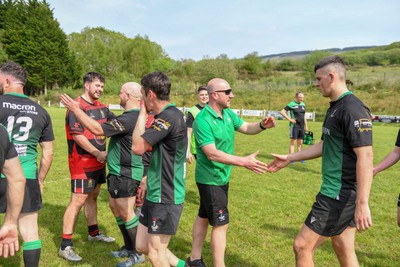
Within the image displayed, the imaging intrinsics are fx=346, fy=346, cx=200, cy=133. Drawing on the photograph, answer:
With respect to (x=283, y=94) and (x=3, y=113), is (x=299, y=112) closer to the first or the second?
(x=3, y=113)

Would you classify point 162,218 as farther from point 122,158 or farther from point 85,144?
point 85,144

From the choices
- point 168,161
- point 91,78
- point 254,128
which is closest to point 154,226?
point 168,161

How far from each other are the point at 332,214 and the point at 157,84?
2.14 m

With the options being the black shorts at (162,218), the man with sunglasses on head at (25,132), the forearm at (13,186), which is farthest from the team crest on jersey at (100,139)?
the forearm at (13,186)

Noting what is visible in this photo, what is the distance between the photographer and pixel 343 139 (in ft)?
11.0

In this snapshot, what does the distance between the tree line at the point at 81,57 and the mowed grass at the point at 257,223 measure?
5940 cm

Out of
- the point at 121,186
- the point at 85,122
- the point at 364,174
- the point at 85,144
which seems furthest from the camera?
the point at 85,144

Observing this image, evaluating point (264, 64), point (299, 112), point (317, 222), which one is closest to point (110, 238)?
point (317, 222)

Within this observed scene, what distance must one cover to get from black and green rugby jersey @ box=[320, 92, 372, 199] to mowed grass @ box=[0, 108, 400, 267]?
210 cm

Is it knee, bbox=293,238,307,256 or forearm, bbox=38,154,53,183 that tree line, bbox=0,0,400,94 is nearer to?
forearm, bbox=38,154,53,183

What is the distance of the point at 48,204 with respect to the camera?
7.35 metres

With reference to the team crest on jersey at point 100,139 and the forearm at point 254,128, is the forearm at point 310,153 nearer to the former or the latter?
the forearm at point 254,128

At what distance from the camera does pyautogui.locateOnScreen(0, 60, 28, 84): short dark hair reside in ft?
12.7

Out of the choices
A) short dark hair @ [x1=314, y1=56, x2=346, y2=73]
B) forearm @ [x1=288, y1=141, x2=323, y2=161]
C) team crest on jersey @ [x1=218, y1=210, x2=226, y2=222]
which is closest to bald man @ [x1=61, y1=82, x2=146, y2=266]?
team crest on jersey @ [x1=218, y1=210, x2=226, y2=222]
